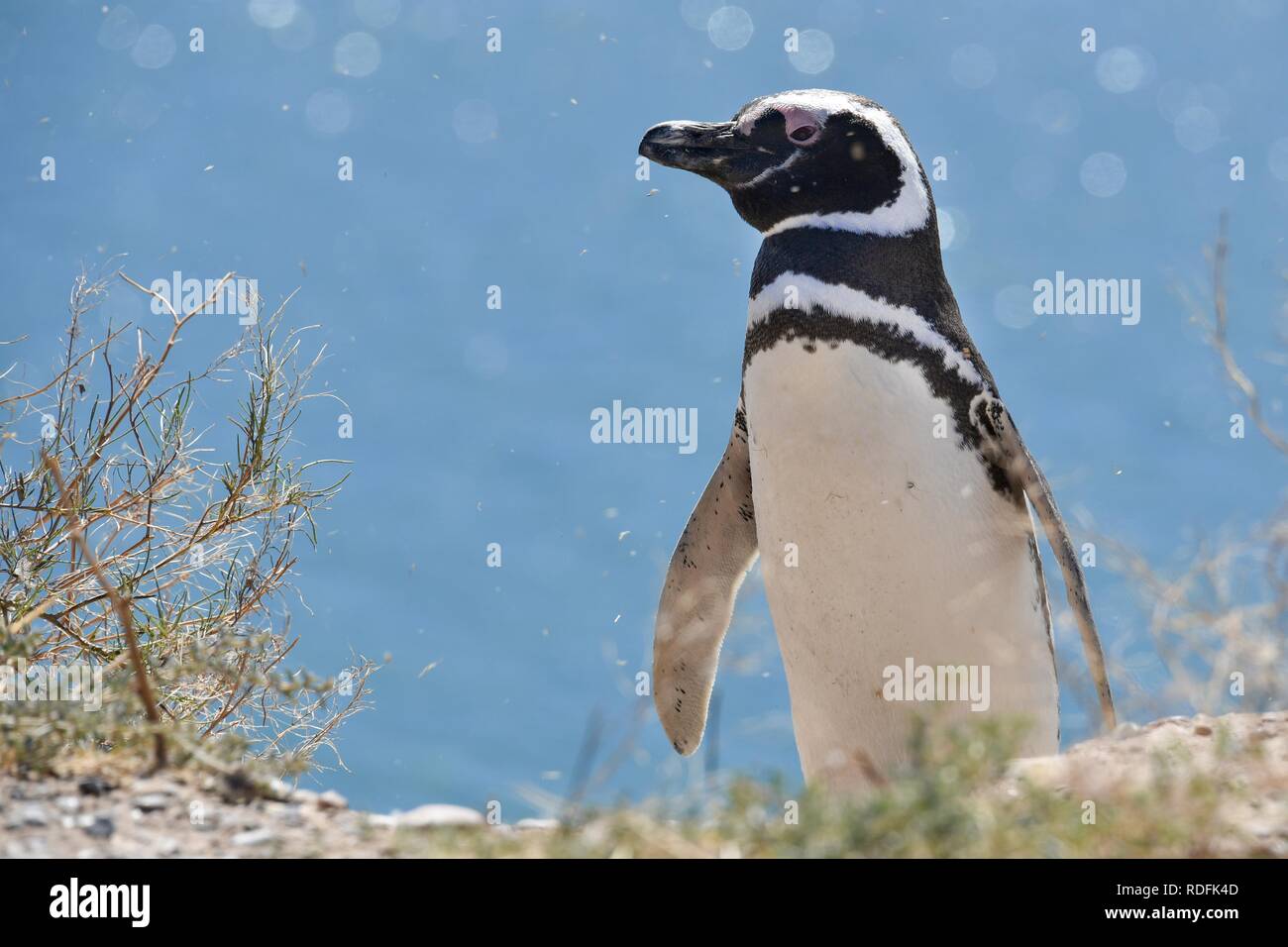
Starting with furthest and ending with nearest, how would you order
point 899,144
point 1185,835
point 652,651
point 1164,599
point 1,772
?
point 652,651 → point 899,144 → point 1164,599 → point 1,772 → point 1185,835

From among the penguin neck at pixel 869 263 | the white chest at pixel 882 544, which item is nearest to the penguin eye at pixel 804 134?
the penguin neck at pixel 869 263

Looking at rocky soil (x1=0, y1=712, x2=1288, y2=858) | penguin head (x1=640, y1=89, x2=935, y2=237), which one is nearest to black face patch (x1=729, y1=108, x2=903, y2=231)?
penguin head (x1=640, y1=89, x2=935, y2=237)

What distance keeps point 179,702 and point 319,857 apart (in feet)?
7.89

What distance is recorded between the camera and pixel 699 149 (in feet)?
12.3

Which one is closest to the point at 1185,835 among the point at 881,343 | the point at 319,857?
the point at 319,857

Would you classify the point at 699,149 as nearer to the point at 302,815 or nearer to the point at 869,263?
the point at 869,263

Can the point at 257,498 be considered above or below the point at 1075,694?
above

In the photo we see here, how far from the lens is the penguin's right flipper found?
4.05 metres

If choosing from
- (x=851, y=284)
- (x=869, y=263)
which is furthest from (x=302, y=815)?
(x=869, y=263)

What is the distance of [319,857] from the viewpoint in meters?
1.48

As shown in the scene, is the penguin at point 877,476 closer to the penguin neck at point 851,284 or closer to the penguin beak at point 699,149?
the penguin neck at point 851,284

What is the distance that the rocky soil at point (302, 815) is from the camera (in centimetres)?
158

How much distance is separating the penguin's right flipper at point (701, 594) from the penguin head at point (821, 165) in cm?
73
